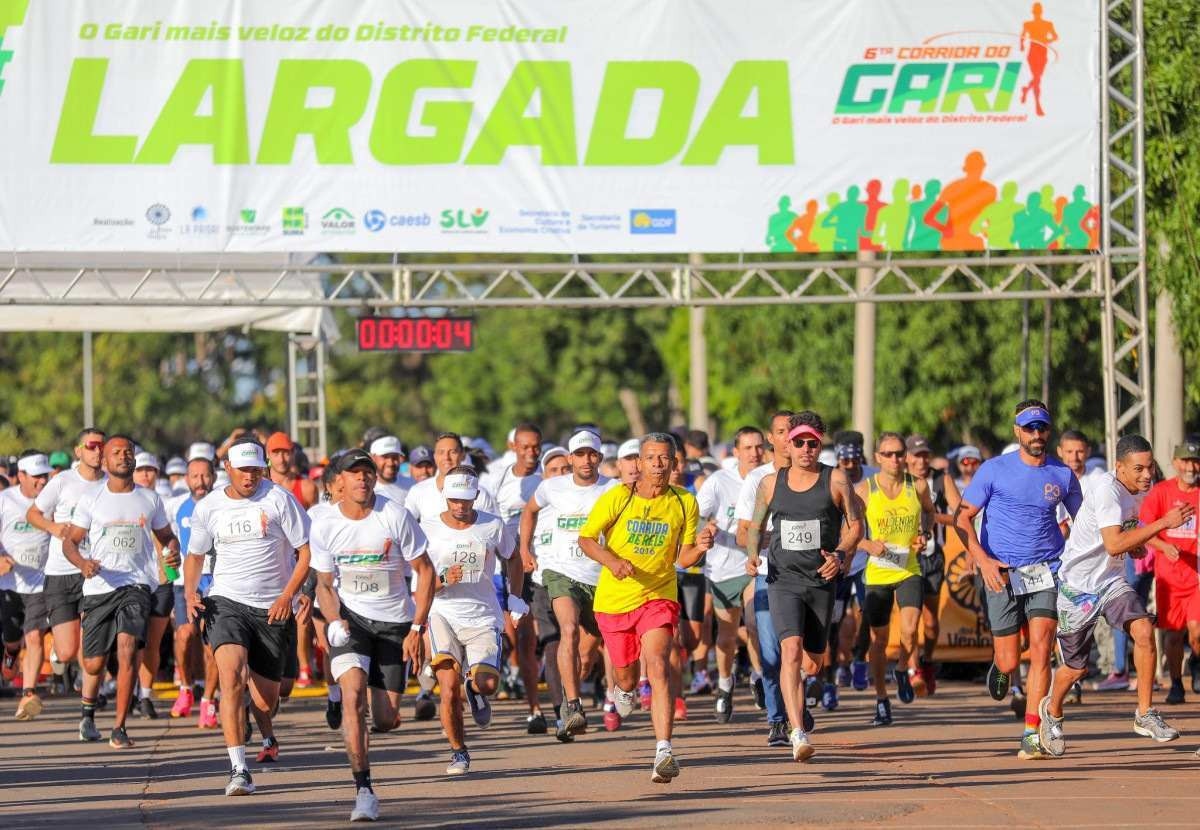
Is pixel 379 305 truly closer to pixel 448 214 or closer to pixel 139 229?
pixel 448 214

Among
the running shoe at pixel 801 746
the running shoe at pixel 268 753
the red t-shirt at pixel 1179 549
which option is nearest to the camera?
the running shoe at pixel 801 746

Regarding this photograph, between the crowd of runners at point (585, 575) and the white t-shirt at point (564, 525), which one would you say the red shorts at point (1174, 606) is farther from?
the white t-shirt at point (564, 525)

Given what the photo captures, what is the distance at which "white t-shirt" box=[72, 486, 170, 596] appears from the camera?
50.2 ft

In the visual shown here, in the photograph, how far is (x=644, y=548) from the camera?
39.3ft

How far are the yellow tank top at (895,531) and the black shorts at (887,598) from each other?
0.05m

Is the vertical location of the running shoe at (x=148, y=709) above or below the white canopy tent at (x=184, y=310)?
below

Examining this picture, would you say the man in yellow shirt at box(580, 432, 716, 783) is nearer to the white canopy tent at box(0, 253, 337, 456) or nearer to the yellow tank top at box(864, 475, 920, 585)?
the yellow tank top at box(864, 475, 920, 585)

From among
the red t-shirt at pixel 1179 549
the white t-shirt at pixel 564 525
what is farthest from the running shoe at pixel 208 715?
the red t-shirt at pixel 1179 549

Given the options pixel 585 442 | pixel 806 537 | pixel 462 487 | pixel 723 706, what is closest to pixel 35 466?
pixel 585 442

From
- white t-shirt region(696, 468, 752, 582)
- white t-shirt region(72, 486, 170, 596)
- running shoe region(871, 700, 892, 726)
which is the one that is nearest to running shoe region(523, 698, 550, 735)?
white t-shirt region(696, 468, 752, 582)

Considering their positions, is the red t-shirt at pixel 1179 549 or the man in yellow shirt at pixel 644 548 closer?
the man in yellow shirt at pixel 644 548

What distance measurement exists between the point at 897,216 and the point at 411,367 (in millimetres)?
58714

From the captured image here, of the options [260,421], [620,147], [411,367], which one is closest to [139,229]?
[620,147]

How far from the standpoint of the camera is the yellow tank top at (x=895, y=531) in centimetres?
1562
